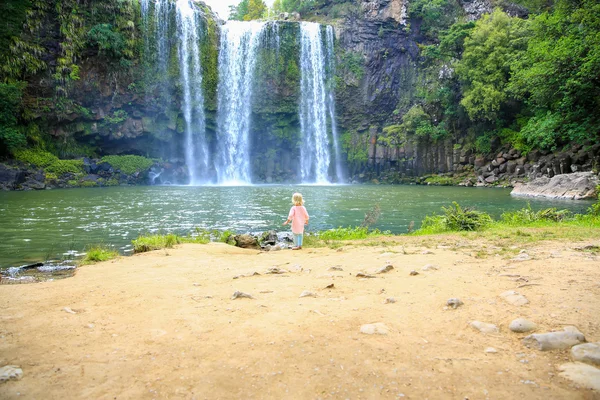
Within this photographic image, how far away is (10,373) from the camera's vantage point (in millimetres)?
2738

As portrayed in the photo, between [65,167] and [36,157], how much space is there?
2326 millimetres

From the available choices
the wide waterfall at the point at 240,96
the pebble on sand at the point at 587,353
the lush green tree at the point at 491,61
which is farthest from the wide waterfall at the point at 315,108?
the pebble on sand at the point at 587,353

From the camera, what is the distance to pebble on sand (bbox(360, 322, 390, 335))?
3301 mm

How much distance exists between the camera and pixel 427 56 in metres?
43.2

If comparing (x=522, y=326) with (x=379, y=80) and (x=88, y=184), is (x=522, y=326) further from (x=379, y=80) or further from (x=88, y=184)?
(x=379, y=80)

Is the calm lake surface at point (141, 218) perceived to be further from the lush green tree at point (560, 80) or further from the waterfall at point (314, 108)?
the waterfall at point (314, 108)

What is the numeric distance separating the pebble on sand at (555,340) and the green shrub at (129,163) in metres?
40.0

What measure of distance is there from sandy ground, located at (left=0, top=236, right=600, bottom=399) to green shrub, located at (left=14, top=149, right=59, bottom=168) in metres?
34.3

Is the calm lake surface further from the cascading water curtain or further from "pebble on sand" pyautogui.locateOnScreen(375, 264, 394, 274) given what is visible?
the cascading water curtain

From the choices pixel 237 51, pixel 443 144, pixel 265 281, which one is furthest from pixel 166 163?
pixel 265 281

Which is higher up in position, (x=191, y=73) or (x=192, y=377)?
(x=191, y=73)

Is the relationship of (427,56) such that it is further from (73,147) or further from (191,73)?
(73,147)

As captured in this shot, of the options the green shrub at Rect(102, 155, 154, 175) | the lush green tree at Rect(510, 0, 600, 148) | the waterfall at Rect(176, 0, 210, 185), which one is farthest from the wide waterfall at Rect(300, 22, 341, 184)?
the lush green tree at Rect(510, 0, 600, 148)

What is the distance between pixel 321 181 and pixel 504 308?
40235mm
